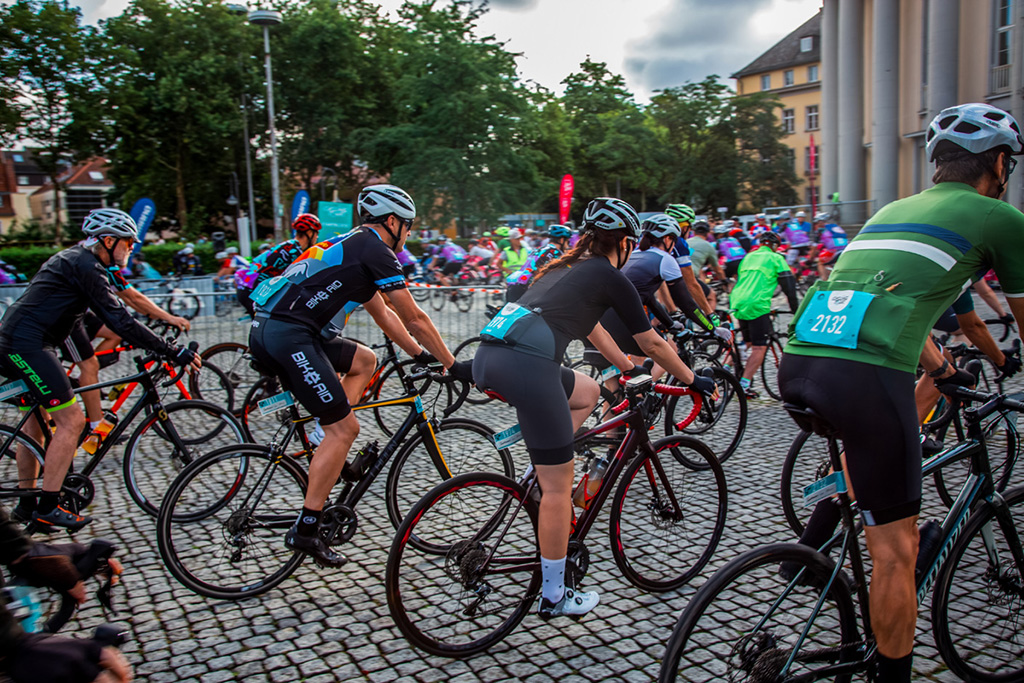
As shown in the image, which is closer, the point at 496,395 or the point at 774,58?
the point at 496,395

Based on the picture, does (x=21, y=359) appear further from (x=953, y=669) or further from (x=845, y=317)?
(x=953, y=669)

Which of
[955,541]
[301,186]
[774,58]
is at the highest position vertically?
[774,58]

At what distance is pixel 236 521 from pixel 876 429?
3152 mm

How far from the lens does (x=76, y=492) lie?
16.1 feet

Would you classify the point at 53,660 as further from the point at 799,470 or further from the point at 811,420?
the point at 799,470

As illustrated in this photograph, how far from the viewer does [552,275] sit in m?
3.60

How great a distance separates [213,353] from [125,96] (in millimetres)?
34439

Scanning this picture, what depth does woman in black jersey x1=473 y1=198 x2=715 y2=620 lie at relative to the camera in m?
3.36

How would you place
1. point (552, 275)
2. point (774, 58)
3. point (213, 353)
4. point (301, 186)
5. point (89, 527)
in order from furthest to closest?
point (774, 58) → point (301, 186) → point (213, 353) → point (89, 527) → point (552, 275)

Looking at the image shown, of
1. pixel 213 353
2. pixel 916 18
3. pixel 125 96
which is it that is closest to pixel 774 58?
pixel 916 18

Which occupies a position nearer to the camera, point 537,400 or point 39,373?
point 537,400


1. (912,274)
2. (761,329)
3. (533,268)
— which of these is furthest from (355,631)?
(533,268)

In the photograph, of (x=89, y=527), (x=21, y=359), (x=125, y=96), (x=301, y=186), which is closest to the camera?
(x=21, y=359)

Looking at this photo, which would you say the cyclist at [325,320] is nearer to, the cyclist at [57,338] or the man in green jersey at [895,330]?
the cyclist at [57,338]
